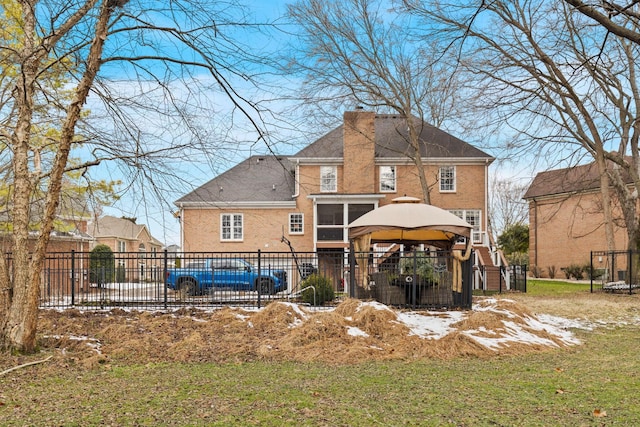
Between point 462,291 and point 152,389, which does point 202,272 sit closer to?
point 462,291

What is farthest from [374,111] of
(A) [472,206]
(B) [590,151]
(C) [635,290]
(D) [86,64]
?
(D) [86,64]

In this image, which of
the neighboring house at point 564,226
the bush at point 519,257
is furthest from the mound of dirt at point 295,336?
the bush at point 519,257

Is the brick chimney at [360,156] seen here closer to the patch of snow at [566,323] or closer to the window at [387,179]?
the window at [387,179]

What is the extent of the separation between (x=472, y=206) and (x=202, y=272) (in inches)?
Answer: 762

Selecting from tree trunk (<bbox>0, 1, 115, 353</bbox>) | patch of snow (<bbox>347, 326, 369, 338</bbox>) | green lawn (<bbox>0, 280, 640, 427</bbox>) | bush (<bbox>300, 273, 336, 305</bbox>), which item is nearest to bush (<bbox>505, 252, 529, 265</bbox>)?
bush (<bbox>300, 273, 336, 305</bbox>)

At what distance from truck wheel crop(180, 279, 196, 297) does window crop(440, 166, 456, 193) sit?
1905 centimetres

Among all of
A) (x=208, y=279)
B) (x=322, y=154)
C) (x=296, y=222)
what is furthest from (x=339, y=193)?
(x=208, y=279)

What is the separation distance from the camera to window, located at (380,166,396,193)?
3238 centimetres

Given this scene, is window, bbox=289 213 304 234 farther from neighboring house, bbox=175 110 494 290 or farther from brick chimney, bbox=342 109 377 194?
brick chimney, bbox=342 109 377 194

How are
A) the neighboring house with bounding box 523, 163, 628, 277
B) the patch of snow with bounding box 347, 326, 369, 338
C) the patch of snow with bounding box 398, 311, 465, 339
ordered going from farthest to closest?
1. the neighboring house with bounding box 523, 163, 628, 277
2. the patch of snow with bounding box 398, 311, 465, 339
3. the patch of snow with bounding box 347, 326, 369, 338

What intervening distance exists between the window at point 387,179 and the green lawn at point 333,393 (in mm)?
23560

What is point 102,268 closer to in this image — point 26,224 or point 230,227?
point 26,224

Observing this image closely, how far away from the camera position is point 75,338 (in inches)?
391

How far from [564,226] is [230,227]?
2663 centimetres
